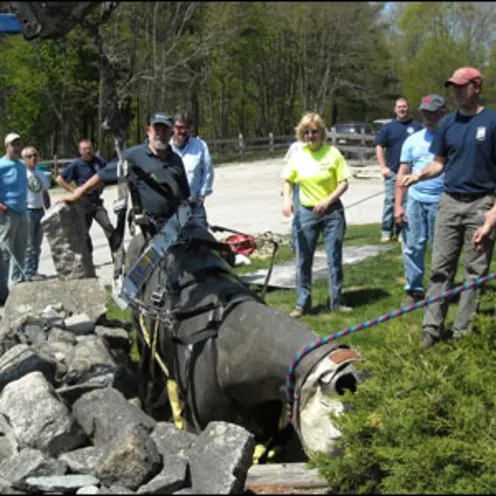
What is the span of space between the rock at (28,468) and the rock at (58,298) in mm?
2865

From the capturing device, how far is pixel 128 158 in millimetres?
5121

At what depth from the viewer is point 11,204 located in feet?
28.5

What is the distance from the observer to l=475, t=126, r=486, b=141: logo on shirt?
17.1 ft

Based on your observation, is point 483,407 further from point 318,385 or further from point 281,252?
point 281,252

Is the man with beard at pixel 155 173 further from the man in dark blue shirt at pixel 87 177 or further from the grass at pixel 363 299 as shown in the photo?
the man in dark blue shirt at pixel 87 177

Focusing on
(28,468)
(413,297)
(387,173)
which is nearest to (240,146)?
(387,173)

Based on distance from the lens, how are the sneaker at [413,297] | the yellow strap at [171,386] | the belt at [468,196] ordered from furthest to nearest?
the sneaker at [413,297] < the belt at [468,196] < the yellow strap at [171,386]

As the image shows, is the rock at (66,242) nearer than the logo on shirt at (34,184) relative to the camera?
Yes

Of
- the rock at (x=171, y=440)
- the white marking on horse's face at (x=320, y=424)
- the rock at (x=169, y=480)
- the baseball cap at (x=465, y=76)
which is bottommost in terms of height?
the rock at (x=171, y=440)

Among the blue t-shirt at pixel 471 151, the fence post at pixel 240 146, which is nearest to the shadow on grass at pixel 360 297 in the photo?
the blue t-shirt at pixel 471 151

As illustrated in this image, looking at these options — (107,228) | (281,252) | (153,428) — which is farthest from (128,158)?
(281,252)

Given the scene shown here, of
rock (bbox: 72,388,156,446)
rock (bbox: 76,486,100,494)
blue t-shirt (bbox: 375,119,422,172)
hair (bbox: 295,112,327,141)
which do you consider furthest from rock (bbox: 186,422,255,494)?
blue t-shirt (bbox: 375,119,422,172)

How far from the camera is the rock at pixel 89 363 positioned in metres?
5.15

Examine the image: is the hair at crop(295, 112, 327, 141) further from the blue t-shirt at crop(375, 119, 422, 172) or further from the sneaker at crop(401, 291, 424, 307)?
the blue t-shirt at crop(375, 119, 422, 172)
